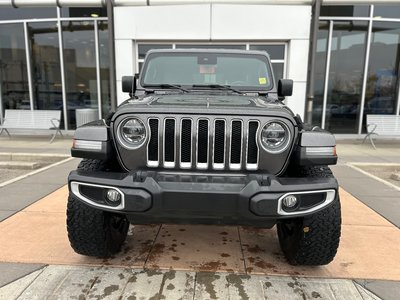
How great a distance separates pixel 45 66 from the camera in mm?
11031

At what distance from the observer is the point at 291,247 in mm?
3021

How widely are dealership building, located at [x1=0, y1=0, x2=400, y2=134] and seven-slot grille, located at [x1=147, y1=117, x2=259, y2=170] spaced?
7484 millimetres

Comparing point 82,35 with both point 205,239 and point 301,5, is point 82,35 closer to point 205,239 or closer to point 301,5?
point 301,5

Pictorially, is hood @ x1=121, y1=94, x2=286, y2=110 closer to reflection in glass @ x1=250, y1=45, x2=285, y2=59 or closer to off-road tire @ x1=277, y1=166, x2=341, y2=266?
off-road tire @ x1=277, y1=166, x2=341, y2=266

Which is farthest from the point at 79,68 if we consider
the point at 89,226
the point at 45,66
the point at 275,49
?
the point at 89,226

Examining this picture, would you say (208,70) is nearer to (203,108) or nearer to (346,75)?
(203,108)

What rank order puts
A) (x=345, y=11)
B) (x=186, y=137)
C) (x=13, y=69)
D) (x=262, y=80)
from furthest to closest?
(x=13, y=69), (x=345, y=11), (x=262, y=80), (x=186, y=137)

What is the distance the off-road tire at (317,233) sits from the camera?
2.73m

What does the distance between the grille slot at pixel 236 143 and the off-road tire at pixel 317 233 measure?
22.2 inches

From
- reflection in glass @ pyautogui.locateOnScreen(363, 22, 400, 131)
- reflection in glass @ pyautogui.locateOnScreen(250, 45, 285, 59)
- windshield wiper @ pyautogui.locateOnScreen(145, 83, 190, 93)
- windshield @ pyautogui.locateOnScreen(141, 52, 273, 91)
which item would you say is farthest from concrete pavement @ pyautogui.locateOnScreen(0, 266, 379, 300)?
reflection in glass @ pyautogui.locateOnScreen(363, 22, 400, 131)

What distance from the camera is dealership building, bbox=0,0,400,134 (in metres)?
9.47

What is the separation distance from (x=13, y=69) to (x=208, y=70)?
9.83 m

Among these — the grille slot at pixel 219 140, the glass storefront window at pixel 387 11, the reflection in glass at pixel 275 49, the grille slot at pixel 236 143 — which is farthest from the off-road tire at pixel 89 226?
the glass storefront window at pixel 387 11

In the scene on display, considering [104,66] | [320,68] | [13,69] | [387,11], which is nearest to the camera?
[387,11]
